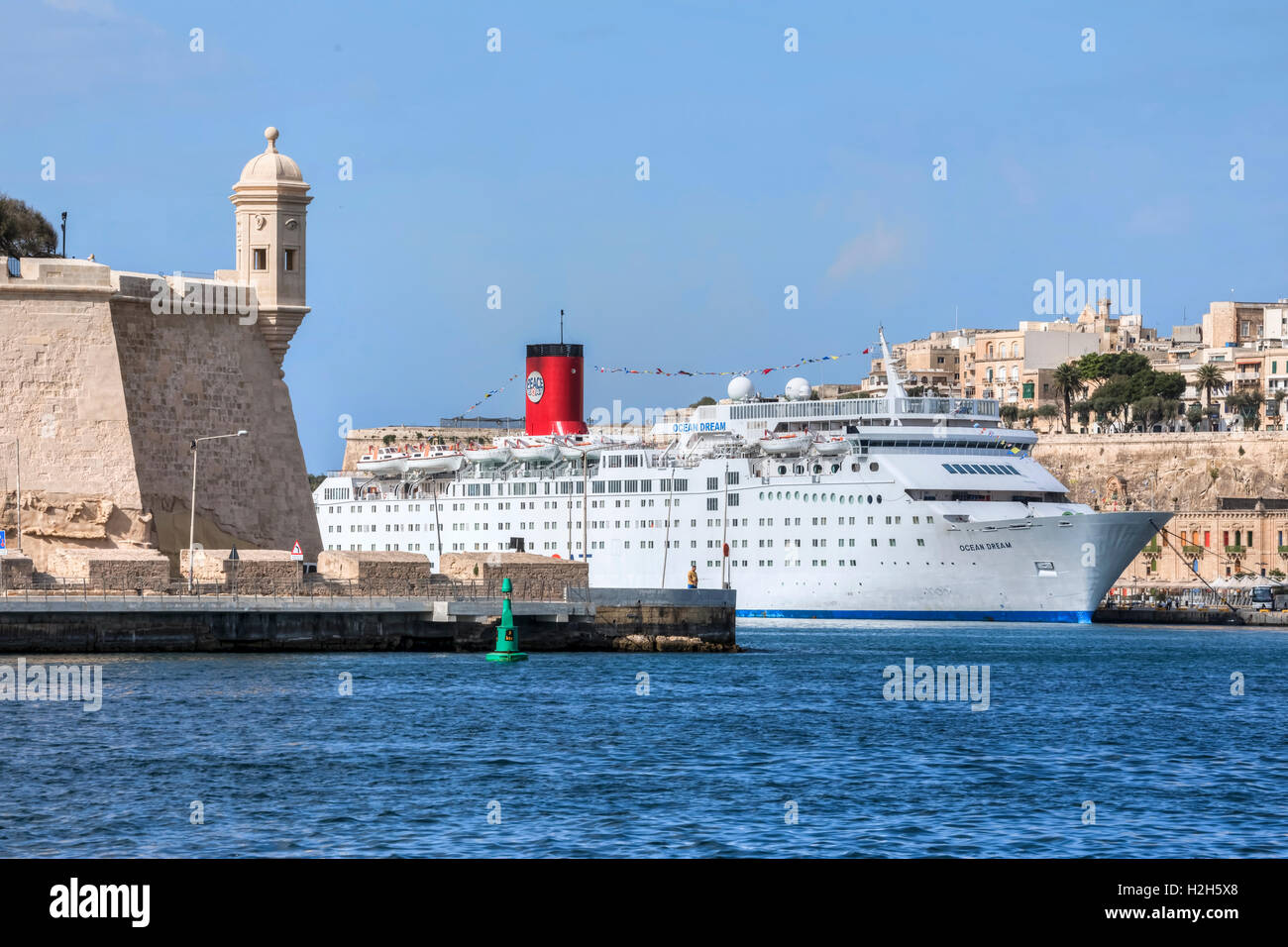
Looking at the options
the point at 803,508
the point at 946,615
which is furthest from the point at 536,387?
the point at 946,615

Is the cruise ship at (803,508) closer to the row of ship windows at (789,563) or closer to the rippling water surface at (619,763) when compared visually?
the row of ship windows at (789,563)

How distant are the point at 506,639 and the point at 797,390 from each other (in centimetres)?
3210

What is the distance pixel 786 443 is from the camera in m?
57.8

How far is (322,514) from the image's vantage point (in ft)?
229

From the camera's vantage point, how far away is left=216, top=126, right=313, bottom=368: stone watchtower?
34.6 metres

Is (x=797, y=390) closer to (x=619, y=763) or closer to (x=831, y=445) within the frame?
(x=831, y=445)

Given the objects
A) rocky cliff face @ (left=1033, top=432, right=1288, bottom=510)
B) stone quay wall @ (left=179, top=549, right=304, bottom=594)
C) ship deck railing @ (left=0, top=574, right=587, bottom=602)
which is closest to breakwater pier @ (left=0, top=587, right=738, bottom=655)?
ship deck railing @ (left=0, top=574, right=587, bottom=602)

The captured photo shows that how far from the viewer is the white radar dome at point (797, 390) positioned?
61812 mm

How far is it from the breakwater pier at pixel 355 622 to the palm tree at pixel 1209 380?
Answer: 6856cm

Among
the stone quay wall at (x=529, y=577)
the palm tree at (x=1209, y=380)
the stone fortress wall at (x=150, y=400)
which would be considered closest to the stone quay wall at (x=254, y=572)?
the stone fortress wall at (x=150, y=400)
